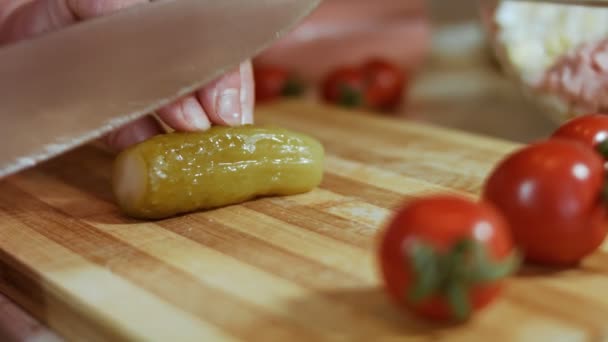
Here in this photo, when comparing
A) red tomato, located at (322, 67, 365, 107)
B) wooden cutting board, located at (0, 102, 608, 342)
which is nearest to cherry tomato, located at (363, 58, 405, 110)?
red tomato, located at (322, 67, 365, 107)

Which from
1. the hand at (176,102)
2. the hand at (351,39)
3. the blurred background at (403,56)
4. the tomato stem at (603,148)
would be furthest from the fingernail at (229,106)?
the hand at (351,39)

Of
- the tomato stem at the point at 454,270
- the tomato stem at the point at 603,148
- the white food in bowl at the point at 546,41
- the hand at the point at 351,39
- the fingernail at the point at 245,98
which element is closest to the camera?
the tomato stem at the point at 454,270

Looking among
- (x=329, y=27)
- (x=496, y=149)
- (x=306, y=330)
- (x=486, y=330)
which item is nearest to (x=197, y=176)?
(x=306, y=330)

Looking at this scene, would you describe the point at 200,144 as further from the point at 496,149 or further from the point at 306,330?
the point at 496,149

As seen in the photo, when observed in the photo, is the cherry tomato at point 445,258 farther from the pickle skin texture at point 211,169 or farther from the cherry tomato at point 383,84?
the cherry tomato at point 383,84

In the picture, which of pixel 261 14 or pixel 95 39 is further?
pixel 261 14

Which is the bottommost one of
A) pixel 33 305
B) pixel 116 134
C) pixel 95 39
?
pixel 33 305

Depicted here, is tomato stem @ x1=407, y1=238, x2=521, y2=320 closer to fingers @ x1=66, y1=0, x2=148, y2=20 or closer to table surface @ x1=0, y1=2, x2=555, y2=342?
fingers @ x1=66, y1=0, x2=148, y2=20
